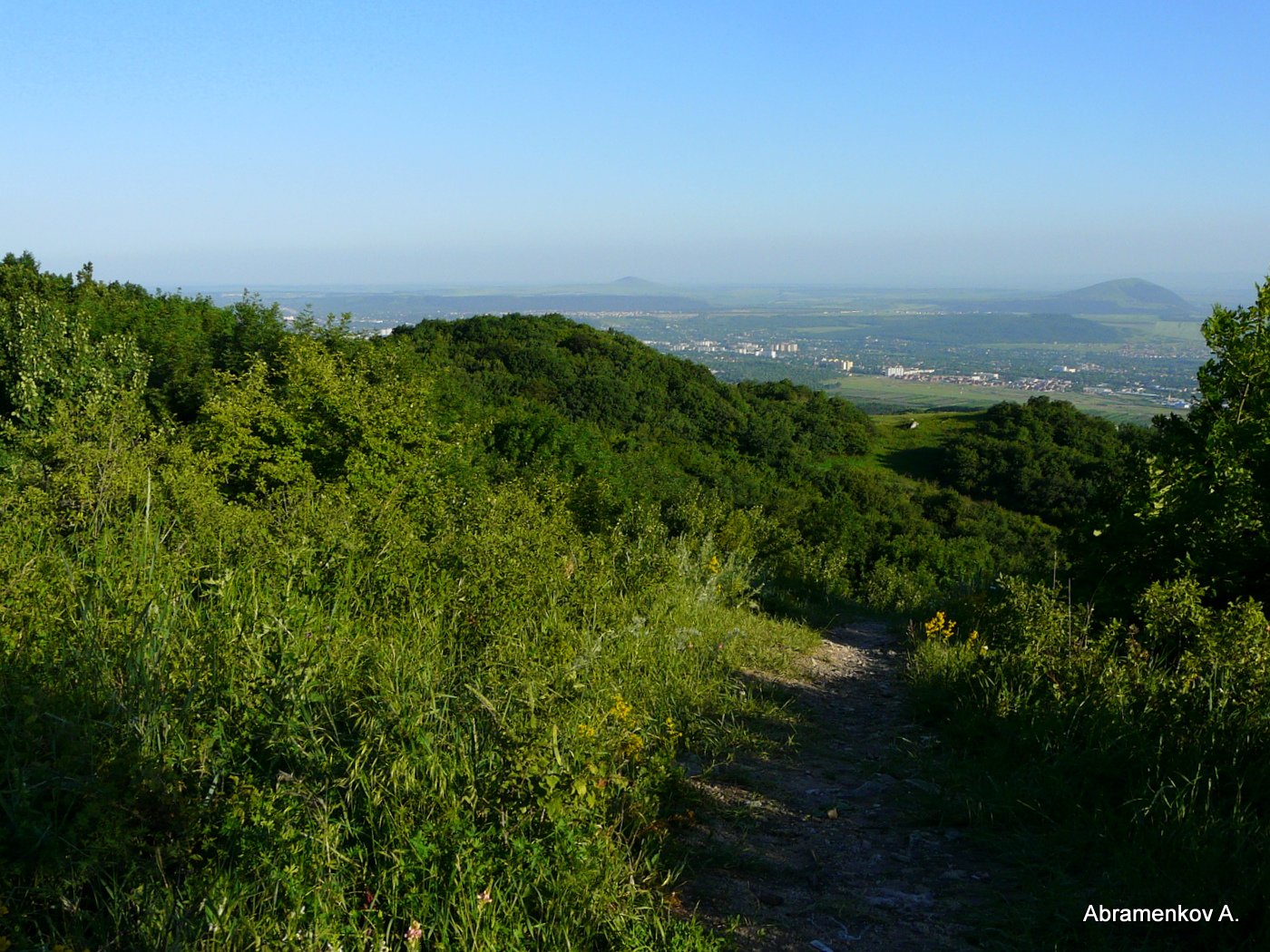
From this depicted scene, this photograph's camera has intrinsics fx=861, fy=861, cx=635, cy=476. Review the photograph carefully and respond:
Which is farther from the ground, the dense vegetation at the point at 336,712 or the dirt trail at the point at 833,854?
the dense vegetation at the point at 336,712

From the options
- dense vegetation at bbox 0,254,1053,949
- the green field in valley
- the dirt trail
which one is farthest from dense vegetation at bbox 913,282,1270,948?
the green field in valley

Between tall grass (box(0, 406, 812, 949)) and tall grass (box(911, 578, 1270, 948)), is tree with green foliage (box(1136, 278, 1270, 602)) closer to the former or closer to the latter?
tall grass (box(911, 578, 1270, 948))

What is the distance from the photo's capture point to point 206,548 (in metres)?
5.24

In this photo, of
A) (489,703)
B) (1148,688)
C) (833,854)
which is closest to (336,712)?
(489,703)

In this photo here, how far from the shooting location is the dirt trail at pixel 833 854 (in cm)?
322

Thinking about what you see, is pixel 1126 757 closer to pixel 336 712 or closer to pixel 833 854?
pixel 833 854

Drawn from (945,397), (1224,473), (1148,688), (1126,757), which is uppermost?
(1224,473)

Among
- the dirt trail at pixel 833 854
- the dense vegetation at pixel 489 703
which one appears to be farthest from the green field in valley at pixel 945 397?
A: the dirt trail at pixel 833 854

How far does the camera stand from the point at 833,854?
3.87 m

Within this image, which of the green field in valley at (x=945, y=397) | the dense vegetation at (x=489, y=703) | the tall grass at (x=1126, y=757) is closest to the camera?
the dense vegetation at (x=489, y=703)

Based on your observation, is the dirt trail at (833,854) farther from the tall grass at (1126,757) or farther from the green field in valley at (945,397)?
the green field in valley at (945,397)

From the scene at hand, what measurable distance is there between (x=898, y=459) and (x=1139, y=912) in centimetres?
6108

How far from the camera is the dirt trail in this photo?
10.6 ft

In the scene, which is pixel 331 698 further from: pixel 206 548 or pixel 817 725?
pixel 817 725
